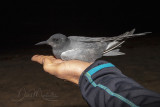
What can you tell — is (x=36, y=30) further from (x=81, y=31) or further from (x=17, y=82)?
(x=17, y=82)

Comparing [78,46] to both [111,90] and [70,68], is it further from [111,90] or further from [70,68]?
[111,90]

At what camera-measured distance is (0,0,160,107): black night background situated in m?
2.31

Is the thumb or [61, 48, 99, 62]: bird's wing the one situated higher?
[61, 48, 99, 62]: bird's wing

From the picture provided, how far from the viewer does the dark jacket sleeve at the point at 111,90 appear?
2.34ft

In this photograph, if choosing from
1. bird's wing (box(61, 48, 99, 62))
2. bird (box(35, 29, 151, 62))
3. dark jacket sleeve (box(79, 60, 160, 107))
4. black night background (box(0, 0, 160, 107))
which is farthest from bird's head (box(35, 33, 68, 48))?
black night background (box(0, 0, 160, 107))

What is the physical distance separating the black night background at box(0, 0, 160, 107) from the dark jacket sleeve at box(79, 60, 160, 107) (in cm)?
111

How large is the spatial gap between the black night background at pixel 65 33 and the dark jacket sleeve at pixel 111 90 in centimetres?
111

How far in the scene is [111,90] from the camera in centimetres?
83

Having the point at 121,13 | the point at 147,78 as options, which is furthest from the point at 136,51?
the point at 121,13

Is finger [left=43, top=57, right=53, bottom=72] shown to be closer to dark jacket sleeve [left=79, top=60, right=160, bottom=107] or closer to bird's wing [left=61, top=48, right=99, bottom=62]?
bird's wing [left=61, top=48, right=99, bottom=62]

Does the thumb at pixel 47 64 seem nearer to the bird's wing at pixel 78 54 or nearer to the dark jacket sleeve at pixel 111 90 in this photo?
the bird's wing at pixel 78 54

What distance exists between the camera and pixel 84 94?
0.92 m

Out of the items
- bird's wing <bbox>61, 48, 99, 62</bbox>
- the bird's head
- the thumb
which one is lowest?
the thumb

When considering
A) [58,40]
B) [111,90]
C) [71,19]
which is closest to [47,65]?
[58,40]
